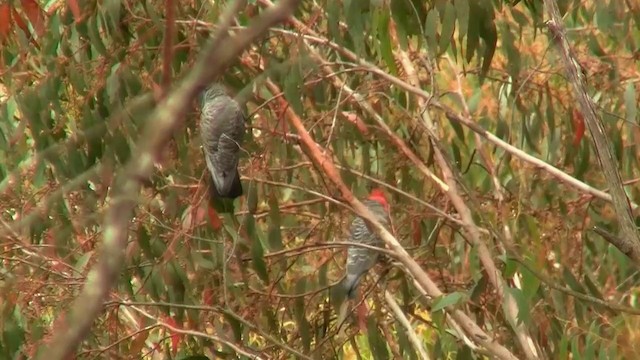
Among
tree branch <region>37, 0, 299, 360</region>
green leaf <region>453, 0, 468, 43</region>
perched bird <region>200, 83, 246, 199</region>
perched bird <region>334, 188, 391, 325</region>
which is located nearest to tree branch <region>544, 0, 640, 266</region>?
green leaf <region>453, 0, 468, 43</region>

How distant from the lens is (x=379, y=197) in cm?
390

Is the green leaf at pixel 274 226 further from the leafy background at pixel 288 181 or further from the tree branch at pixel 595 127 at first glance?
the tree branch at pixel 595 127

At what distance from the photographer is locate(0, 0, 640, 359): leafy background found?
129 inches

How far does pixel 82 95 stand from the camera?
3.49m

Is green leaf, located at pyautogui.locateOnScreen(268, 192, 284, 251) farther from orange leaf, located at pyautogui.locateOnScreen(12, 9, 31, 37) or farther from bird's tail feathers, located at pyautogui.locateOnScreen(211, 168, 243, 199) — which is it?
orange leaf, located at pyautogui.locateOnScreen(12, 9, 31, 37)

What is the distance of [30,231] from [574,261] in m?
1.73

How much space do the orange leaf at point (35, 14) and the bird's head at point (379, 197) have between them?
112 centimetres

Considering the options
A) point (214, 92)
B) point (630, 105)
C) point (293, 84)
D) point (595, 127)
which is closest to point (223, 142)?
point (214, 92)

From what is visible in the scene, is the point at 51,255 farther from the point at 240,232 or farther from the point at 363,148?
the point at 363,148

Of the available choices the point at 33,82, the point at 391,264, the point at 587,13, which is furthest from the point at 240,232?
the point at 587,13

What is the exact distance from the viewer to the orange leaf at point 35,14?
3236mm

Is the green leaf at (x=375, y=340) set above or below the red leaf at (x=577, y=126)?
below

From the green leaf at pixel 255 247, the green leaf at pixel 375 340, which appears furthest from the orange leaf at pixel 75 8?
the green leaf at pixel 375 340

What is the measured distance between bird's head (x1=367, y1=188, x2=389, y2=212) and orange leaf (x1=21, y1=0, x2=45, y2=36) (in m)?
1.12
